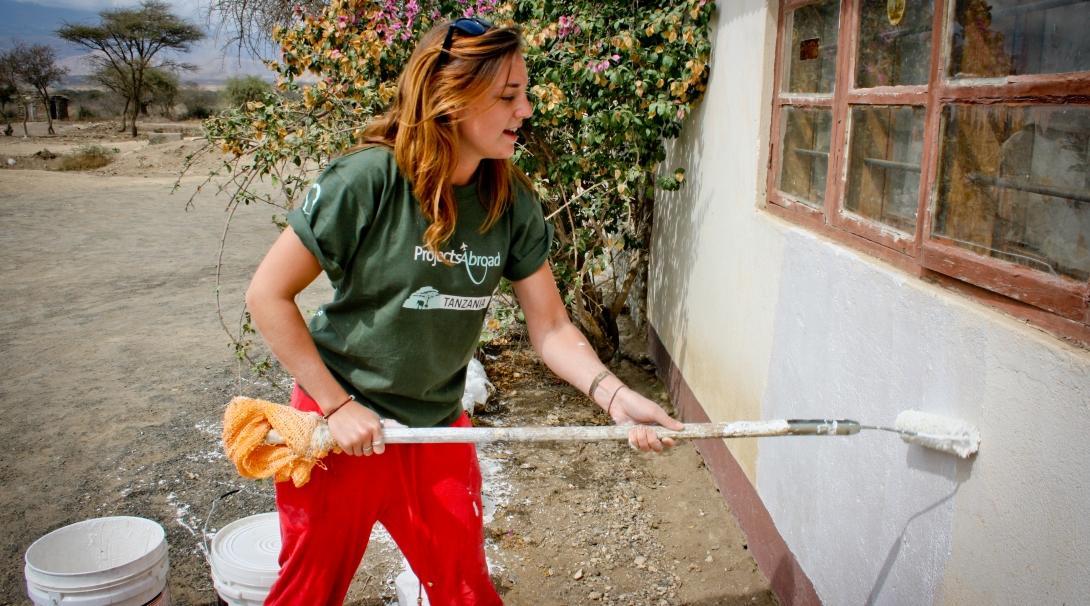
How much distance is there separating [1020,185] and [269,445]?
5.72 ft

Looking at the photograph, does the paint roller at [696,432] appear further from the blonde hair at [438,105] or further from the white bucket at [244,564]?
the white bucket at [244,564]

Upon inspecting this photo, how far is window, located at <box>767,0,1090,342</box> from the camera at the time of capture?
62.6 inches

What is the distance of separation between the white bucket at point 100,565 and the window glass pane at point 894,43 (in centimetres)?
257

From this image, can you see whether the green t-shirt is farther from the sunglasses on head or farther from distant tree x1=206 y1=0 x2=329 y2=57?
distant tree x1=206 y1=0 x2=329 y2=57

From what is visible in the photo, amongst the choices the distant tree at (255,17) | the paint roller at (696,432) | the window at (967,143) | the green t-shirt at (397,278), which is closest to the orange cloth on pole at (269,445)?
the paint roller at (696,432)

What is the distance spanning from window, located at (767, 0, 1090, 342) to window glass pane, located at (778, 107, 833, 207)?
0.02m

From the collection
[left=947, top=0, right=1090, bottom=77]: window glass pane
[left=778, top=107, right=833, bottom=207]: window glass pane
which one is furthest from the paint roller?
[left=778, top=107, right=833, bottom=207]: window glass pane

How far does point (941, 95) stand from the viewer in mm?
1994

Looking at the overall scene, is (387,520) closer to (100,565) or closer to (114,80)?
(100,565)

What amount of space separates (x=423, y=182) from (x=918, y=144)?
1289 millimetres

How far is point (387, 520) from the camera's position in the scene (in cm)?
212

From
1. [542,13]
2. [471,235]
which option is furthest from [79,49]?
[471,235]

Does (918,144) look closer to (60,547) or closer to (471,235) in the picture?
(471,235)

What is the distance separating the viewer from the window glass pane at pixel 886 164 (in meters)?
2.21
